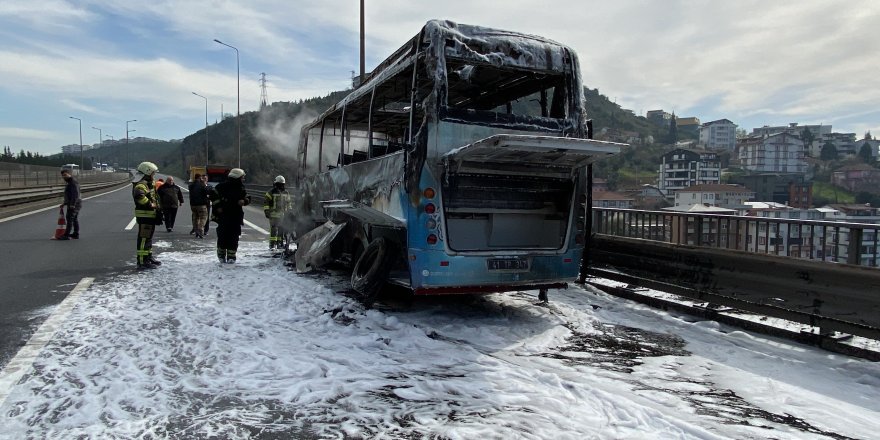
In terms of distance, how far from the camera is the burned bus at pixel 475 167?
5820 millimetres

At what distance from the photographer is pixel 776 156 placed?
1812cm

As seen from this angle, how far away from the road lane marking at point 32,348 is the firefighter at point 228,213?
303 cm

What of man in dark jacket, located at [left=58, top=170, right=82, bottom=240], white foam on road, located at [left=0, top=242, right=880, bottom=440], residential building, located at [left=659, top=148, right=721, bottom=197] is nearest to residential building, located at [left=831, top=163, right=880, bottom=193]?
residential building, located at [left=659, top=148, right=721, bottom=197]

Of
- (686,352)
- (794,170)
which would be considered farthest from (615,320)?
(794,170)

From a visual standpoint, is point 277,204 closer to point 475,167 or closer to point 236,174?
point 236,174

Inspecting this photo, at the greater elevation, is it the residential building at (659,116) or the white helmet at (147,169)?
the residential building at (659,116)

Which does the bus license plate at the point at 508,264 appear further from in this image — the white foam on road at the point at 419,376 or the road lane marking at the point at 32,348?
the road lane marking at the point at 32,348

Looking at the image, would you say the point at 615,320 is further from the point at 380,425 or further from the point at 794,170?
the point at 794,170

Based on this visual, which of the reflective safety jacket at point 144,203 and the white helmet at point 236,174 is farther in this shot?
the white helmet at point 236,174

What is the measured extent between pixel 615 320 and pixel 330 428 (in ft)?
13.1

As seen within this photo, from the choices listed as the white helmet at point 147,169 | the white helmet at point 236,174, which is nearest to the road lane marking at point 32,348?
the white helmet at point 147,169

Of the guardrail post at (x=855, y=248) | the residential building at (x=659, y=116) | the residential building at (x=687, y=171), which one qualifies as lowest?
the guardrail post at (x=855, y=248)

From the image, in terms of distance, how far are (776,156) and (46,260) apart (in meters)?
19.6

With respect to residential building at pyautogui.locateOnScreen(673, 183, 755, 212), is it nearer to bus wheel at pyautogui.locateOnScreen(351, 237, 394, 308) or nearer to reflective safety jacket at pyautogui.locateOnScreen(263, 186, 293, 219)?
bus wheel at pyautogui.locateOnScreen(351, 237, 394, 308)
